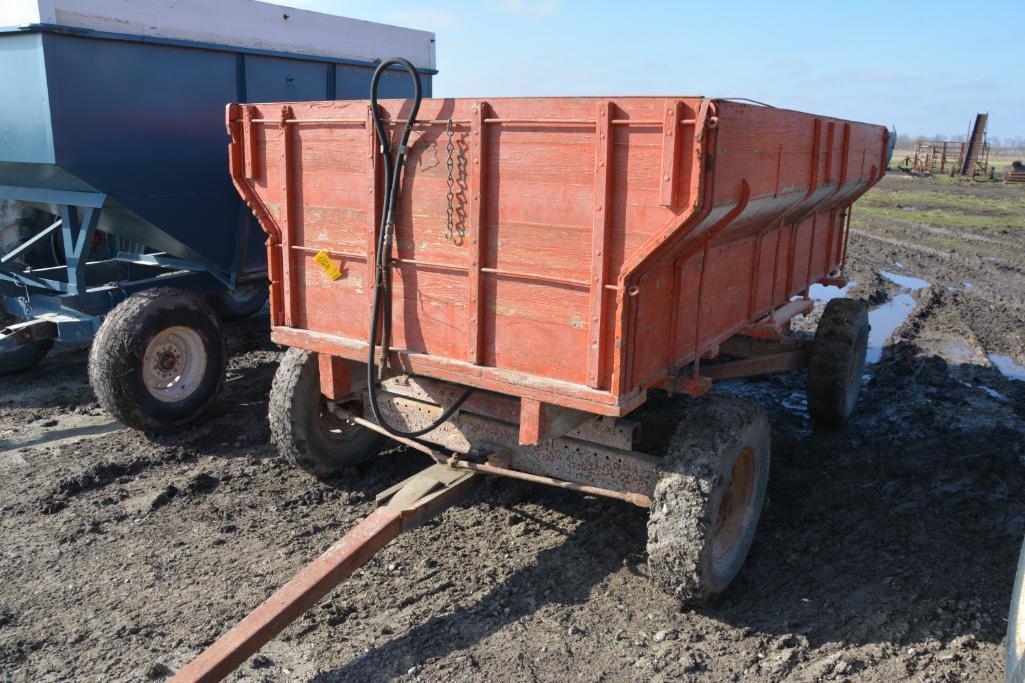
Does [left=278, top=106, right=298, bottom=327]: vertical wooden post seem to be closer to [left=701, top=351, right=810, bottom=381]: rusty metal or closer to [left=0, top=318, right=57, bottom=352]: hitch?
[left=701, top=351, right=810, bottom=381]: rusty metal

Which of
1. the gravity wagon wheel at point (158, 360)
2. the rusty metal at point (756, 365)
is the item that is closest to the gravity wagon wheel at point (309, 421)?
the gravity wagon wheel at point (158, 360)

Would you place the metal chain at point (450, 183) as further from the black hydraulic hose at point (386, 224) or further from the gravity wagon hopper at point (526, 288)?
the black hydraulic hose at point (386, 224)

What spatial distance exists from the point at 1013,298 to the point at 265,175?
36.9ft

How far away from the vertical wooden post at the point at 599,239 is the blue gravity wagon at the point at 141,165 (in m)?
3.63

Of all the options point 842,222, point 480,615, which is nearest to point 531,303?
point 480,615

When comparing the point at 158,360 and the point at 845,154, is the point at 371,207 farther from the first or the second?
the point at 845,154

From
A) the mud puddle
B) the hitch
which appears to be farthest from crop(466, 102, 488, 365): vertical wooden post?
the mud puddle

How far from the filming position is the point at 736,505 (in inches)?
171

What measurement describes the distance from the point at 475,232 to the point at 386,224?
1.58 ft

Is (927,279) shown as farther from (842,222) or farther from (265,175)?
(265,175)

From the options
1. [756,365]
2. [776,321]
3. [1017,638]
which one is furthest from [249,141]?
[1017,638]

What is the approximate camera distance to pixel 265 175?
4504mm

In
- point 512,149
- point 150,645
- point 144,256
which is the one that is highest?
point 512,149

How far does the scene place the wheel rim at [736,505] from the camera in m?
4.20
